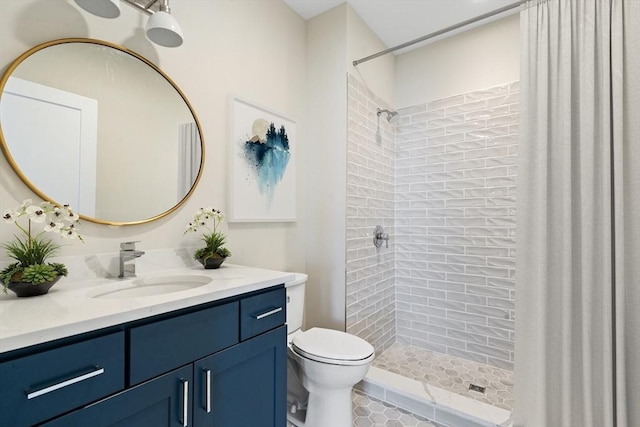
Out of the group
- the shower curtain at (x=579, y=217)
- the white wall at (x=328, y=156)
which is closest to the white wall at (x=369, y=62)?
the white wall at (x=328, y=156)

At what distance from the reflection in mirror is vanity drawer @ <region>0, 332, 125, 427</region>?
652 millimetres

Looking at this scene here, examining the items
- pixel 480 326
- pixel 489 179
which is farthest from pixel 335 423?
pixel 489 179

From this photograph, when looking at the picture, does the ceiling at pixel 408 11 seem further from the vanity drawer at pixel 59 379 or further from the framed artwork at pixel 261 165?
the vanity drawer at pixel 59 379

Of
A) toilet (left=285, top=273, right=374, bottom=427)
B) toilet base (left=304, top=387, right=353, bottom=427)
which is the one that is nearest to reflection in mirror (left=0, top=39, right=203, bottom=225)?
toilet (left=285, top=273, right=374, bottom=427)

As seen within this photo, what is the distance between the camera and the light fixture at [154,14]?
43.3 inches

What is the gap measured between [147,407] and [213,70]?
1581 millimetres

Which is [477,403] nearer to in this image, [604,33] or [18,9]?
[604,33]

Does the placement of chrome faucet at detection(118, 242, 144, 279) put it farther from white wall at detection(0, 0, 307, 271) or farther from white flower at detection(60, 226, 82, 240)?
white flower at detection(60, 226, 82, 240)

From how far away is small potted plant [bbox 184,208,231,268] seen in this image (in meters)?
1.47

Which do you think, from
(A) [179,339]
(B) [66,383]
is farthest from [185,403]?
(B) [66,383]

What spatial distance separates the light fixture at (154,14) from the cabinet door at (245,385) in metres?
1.31

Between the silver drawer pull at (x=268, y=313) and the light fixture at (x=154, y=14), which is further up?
the light fixture at (x=154, y=14)

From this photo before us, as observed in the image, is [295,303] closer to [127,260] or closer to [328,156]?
[127,260]

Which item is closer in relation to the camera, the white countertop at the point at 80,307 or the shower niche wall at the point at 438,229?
the white countertop at the point at 80,307
